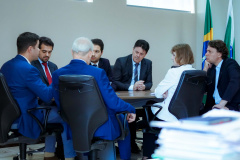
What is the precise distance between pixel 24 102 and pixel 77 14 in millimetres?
2923

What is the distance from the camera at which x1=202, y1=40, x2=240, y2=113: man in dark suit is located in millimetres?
3711

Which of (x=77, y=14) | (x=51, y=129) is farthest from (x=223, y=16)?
(x=51, y=129)

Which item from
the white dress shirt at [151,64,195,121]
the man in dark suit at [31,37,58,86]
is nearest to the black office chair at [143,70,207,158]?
the white dress shirt at [151,64,195,121]

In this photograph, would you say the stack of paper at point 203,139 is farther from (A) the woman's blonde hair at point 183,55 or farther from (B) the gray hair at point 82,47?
(A) the woman's blonde hair at point 183,55

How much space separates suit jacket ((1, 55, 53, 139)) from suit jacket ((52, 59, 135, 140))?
22cm

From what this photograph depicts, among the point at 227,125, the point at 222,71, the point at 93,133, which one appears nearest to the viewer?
the point at 227,125

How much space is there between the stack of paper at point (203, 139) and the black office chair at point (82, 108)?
1.73 m

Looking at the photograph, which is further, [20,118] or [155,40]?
[155,40]

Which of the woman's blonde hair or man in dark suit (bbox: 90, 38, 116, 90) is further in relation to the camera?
man in dark suit (bbox: 90, 38, 116, 90)

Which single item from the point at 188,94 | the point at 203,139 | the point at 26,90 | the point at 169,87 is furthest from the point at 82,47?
the point at 203,139

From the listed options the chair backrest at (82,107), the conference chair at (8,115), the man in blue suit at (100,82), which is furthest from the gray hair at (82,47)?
the conference chair at (8,115)

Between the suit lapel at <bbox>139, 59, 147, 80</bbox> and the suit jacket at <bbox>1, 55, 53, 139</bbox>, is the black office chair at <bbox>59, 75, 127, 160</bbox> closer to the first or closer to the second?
the suit jacket at <bbox>1, 55, 53, 139</bbox>

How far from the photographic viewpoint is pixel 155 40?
6.50 m

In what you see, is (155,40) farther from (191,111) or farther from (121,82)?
(191,111)
